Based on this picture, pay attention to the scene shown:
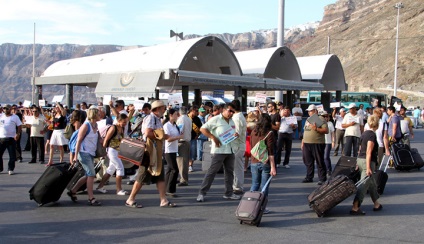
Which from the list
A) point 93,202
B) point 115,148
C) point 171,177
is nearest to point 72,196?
point 93,202

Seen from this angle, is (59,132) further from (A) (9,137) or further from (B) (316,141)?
(B) (316,141)

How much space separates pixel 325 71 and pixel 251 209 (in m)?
23.1

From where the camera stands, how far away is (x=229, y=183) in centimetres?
884

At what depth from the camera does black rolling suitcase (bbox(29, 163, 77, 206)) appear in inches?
313

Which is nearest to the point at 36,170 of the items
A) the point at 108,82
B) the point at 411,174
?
the point at 108,82

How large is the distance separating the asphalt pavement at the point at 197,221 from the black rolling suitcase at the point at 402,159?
278cm

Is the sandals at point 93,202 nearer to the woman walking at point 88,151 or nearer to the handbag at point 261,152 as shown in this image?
the woman walking at point 88,151

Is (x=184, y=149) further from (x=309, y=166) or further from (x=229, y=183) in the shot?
(x=309, y=166)

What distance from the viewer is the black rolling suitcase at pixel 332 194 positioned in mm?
7334

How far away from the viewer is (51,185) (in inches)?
313

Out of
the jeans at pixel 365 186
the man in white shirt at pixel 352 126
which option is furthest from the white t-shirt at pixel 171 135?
the man in white shirt at pixel 352 126

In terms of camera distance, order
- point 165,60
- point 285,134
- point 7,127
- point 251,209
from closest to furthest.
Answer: point 251,209, point 7,127, point 285,134, point 165,60

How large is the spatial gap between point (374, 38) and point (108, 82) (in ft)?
274

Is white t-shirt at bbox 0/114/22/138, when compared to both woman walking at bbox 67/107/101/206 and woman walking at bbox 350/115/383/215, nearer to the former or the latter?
woman walking at bbox 67/107/101/206
